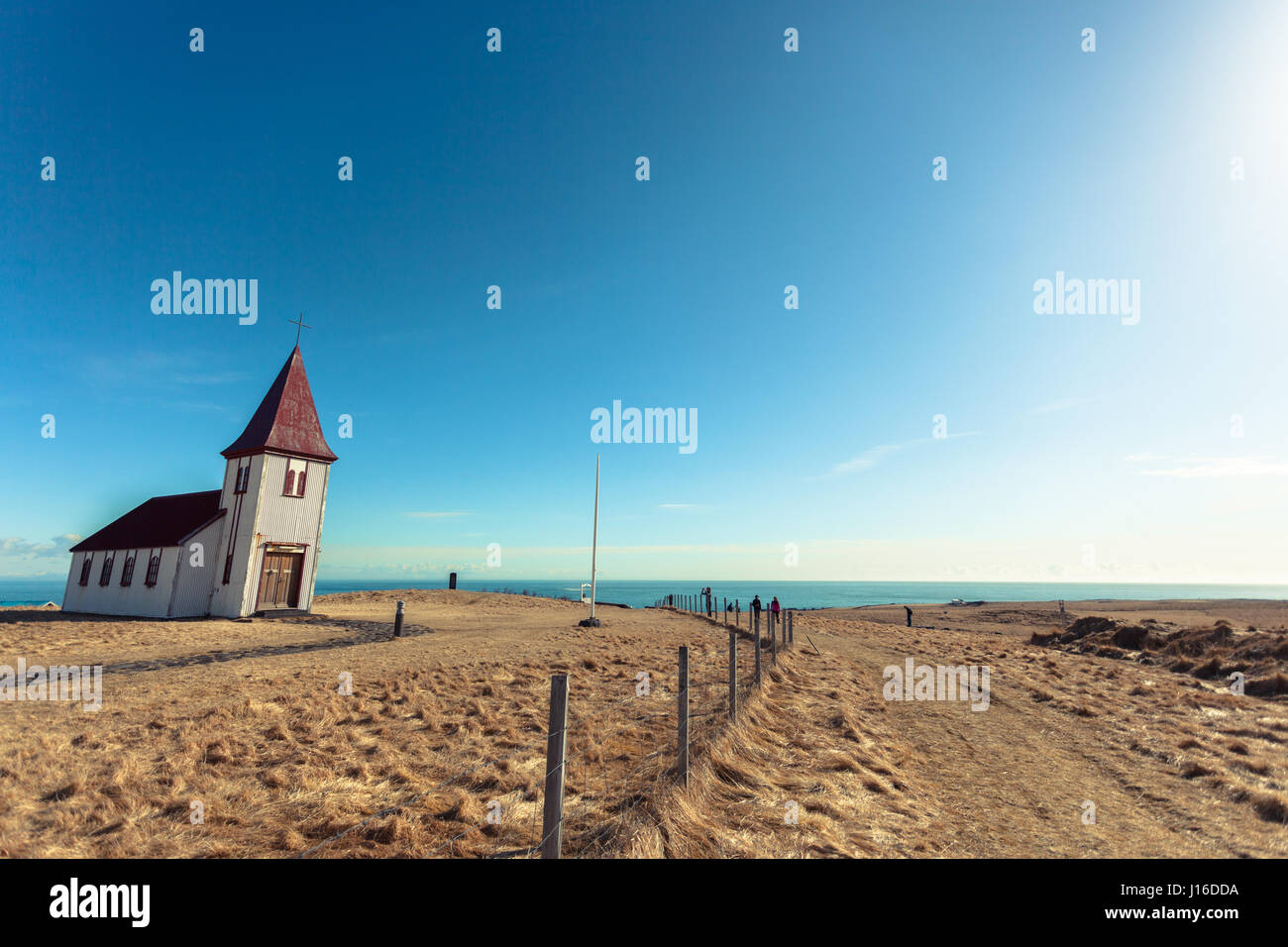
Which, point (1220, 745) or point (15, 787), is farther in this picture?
point (1220, 745)

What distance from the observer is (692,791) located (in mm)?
6246

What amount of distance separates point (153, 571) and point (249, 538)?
6.28m

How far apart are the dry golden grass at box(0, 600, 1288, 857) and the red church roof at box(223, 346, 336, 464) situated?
48.1 feet

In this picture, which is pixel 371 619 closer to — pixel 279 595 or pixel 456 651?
pixel 279 595

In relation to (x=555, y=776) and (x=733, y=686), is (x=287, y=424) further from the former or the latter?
(x=555, y=776)

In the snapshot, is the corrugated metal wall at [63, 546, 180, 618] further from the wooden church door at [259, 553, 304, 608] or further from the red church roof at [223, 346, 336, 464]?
the red church roof at [223, 346, 336, 464]

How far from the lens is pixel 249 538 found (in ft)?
90.1

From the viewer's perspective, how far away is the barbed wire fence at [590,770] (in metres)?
4.31

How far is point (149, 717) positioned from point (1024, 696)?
17543mm

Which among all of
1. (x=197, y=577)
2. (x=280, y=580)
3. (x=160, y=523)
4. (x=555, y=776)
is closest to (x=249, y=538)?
(x=280, y=580)

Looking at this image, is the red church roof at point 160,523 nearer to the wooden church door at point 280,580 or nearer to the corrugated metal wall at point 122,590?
the corrugated metal wall at point 122,590
